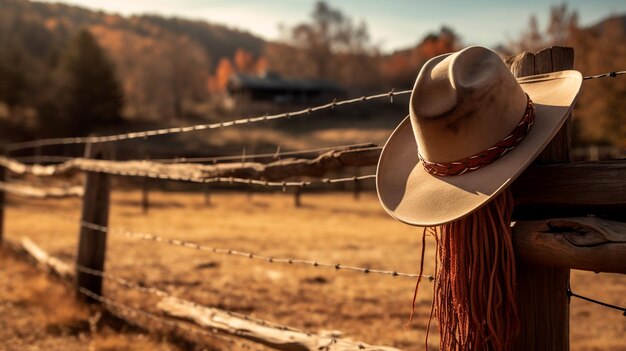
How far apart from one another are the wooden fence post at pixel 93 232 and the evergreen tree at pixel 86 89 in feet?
113

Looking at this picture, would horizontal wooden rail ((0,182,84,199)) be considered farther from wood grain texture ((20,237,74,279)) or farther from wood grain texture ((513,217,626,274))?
wood grain texture ((513,217,626,274))

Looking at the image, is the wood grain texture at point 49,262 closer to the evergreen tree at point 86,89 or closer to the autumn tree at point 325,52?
the evergreen tree at point 86,89

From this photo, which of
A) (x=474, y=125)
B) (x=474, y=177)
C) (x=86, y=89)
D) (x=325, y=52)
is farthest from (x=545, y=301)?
(x=325, y=52)

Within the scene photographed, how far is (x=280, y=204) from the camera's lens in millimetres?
20016

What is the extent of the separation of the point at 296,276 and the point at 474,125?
17.8ft

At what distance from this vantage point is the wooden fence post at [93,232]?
198 inches

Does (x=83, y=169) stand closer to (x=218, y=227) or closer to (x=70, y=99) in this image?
(x=218, y=227)

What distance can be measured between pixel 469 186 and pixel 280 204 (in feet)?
60.1

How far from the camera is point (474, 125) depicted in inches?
69.8

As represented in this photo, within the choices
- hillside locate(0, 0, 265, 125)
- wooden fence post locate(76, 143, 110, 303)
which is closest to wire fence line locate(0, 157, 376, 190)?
wooden fence post locate(76, 143, 110, 303)

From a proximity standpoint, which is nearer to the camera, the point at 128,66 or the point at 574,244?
the point at 574,244

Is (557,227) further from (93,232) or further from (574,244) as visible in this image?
(93,232)

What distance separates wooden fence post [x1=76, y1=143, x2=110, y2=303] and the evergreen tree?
34559mm

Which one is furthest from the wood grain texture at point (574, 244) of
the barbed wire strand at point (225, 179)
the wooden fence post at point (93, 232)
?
the wooden fence post at point (93, 232)
